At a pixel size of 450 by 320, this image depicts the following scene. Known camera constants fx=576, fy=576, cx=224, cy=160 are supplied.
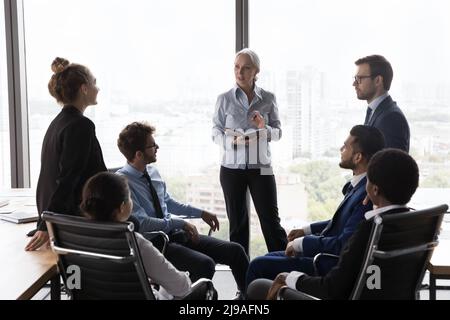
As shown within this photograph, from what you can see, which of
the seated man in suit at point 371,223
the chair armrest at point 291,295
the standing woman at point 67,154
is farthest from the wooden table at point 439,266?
the standing woman at point 67,154

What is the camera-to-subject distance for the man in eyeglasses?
327 centimetres

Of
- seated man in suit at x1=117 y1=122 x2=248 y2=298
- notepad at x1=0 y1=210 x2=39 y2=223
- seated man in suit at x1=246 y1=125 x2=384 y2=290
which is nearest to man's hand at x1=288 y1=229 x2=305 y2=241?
seated man in suit at x1=246 y1=125 x2=384 y2=290

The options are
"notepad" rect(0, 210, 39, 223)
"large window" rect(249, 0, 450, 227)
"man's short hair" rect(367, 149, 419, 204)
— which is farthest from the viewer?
"large window" rect(249, 0, 450, 227)

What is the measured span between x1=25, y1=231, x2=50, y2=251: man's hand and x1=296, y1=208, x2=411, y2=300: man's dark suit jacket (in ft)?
3.84

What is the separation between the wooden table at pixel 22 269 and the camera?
201 cm

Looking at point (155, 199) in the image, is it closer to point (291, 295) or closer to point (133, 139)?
point (133, 139)

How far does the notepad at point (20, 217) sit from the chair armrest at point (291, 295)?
4.79 feet

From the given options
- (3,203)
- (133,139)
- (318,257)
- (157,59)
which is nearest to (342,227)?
(318,257)

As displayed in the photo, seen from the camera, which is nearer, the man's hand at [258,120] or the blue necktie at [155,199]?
the blue necktie at [155,199]

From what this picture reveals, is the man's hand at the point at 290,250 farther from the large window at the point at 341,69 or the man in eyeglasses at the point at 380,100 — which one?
the large window at the point at 341,69

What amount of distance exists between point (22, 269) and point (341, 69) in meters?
3.14

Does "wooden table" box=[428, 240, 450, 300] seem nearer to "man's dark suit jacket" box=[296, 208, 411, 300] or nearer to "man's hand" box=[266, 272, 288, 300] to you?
"man's dark suit jacket" box=[296, 208, 411, 300]

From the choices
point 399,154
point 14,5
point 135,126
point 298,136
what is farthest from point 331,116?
point 14,5

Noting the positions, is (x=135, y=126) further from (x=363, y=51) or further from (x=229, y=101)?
(x=363, y=51)
